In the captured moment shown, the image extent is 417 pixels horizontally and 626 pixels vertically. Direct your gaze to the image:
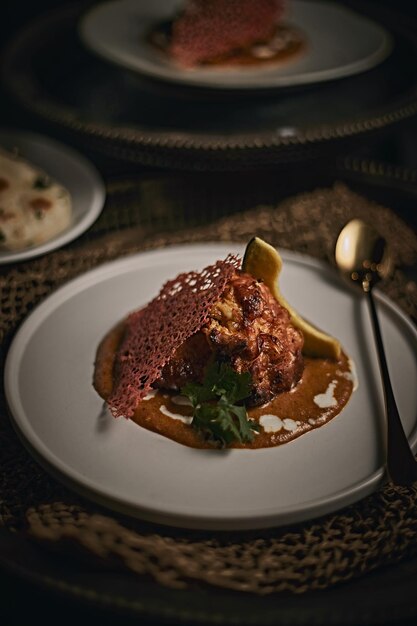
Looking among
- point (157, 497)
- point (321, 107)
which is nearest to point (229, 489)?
point (157, 497)

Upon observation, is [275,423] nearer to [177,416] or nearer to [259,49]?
[177,416]

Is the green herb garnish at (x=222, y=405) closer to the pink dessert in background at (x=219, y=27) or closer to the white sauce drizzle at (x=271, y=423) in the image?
the white sauce drizzle at (x=271, y=423)

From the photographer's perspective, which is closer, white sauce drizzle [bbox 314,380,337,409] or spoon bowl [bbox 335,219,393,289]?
white sauce drizzle [bbox 314,380,337,409]

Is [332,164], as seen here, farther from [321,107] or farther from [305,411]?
[305,411]

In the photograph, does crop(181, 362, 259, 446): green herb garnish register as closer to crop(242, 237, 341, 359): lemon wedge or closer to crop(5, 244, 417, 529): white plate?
crop(5, 244, 417, 529): white plate

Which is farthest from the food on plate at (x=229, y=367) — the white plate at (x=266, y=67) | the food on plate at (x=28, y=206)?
the white plate at (x=266, y=67)

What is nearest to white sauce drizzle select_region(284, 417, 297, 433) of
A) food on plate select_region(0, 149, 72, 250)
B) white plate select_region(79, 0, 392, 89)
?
food on plate select_region(0, 149, 72, 250)

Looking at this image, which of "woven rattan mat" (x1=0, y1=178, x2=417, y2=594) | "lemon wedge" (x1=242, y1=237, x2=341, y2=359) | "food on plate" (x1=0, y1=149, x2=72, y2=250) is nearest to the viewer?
"woven rattan mat" (x1=0, y1=178, x2=417, y2=594)
